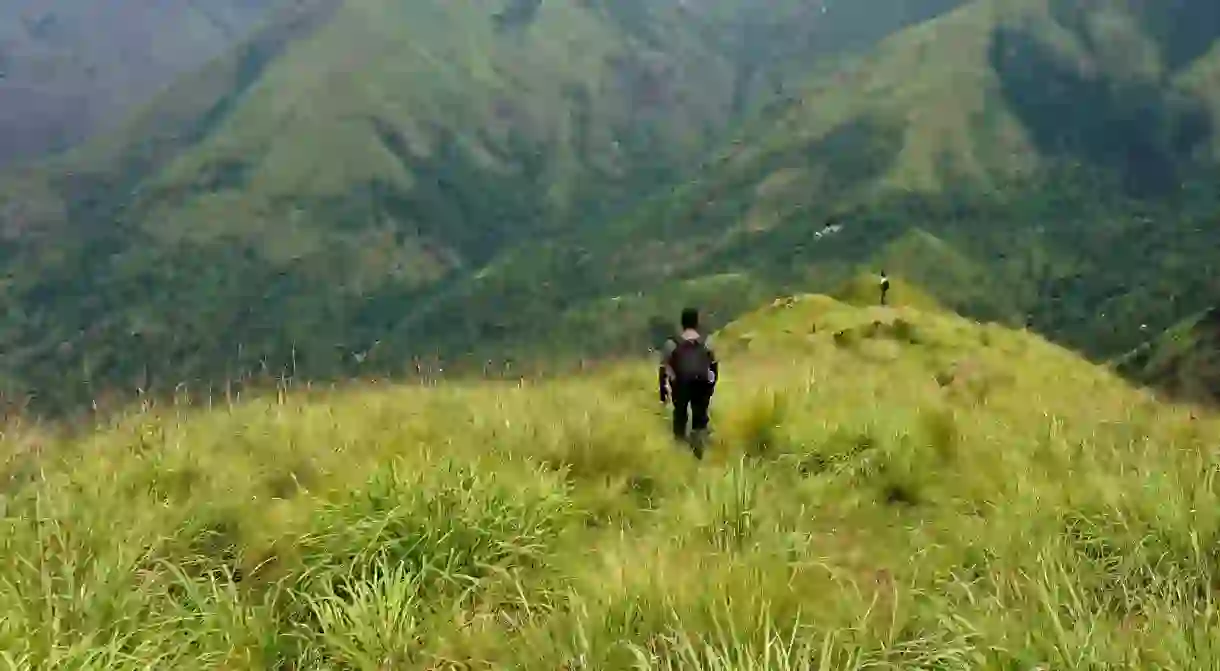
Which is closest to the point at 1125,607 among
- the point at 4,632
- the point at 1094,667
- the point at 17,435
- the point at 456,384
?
the point at 1094,667

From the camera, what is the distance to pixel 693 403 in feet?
33.8

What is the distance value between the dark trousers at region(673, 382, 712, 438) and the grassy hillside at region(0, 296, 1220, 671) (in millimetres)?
317

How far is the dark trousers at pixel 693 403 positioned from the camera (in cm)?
1016

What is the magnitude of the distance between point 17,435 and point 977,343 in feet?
92.2

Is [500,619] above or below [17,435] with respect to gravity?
below

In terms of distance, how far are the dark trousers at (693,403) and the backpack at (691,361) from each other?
0.07 m

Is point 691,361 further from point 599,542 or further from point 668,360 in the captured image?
point 599,542

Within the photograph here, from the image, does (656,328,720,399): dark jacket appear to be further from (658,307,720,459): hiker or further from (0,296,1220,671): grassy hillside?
(0,296,1220,671): grassy hillside

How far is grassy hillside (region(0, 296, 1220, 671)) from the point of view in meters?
4.51

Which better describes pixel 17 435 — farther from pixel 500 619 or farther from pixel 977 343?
pixel 977 343

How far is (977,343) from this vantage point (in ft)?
102

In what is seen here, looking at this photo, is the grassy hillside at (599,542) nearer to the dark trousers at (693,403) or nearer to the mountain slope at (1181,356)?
the dark trousers at (693,403)

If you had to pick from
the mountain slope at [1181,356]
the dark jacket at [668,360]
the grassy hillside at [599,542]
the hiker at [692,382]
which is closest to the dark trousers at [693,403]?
the hiker at [692,382]

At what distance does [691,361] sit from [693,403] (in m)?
0.46
